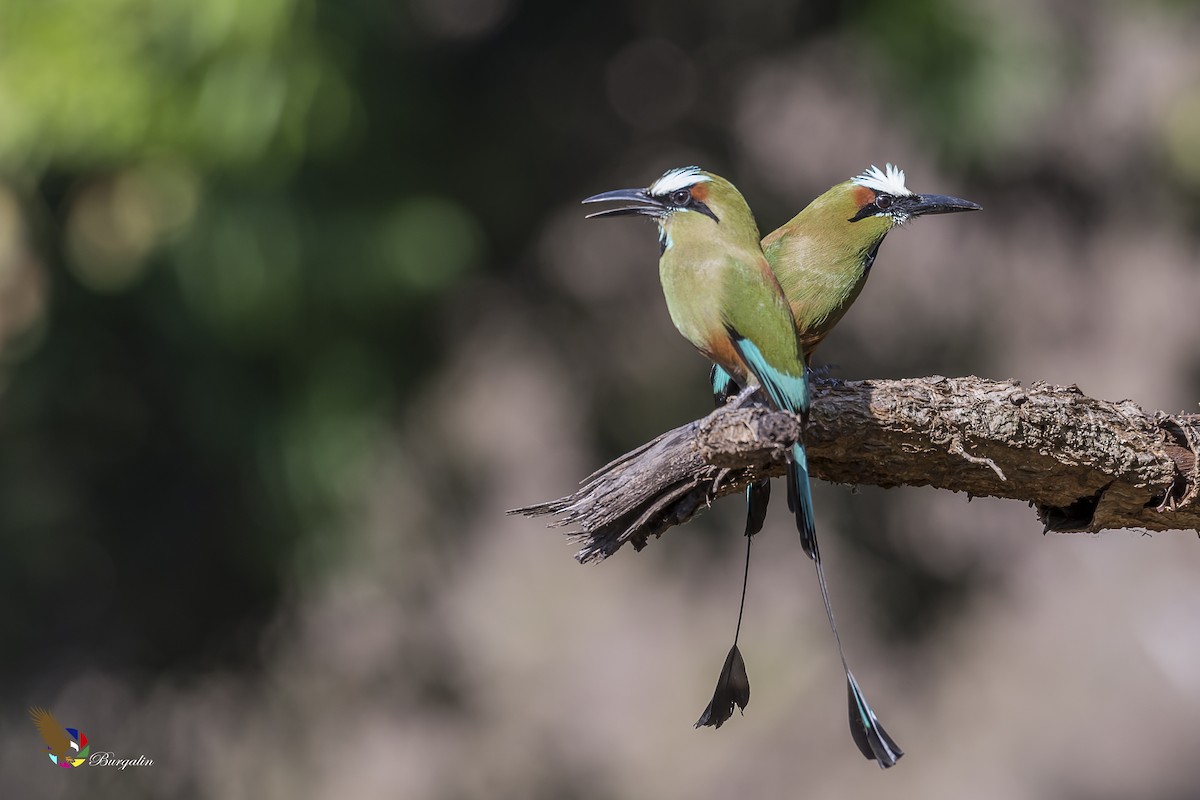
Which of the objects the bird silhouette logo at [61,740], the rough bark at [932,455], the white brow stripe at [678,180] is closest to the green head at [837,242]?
the white brow stripe at [678,180]

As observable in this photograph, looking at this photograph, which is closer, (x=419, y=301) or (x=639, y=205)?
(x=639, y=205)

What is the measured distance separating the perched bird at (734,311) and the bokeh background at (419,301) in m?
2.15

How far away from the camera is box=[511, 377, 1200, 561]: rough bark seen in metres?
2.55

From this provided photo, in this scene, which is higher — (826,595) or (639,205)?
(639,205)

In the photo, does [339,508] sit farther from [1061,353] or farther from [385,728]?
[1061,353]

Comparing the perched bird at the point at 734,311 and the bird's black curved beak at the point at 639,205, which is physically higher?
the bird's black curved beak at the point at 639,205

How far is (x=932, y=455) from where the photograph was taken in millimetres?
2732

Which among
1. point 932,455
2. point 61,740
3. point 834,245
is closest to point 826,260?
point 834,245

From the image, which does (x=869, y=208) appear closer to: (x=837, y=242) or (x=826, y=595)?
(x=837, y=242)

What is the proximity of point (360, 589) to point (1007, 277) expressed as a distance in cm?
342

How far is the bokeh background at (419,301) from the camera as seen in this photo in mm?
5055

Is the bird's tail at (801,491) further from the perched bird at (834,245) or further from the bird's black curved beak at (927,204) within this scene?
the bird's black curved beak at (927,204)

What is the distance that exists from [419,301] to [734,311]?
2913 millimetres

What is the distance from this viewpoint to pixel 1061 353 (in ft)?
24.1
